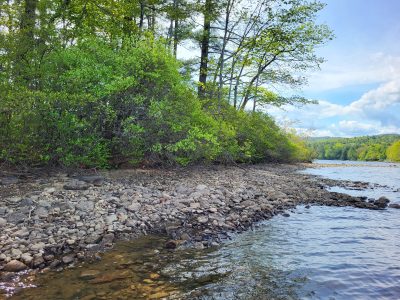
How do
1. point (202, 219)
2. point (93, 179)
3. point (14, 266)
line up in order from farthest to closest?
point (93, 179) < point (202, 219) < point (14, 266)

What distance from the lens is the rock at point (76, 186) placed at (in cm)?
856

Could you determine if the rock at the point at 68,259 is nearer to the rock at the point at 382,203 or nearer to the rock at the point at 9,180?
the rock at the point at 9,180

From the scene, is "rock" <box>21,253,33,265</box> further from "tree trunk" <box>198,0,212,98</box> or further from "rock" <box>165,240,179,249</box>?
"tree trunk" <box>198,0,212,98</box>

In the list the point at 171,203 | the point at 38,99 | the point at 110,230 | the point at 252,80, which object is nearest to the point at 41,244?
the point at 110,230

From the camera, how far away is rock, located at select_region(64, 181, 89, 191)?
28.1 feet

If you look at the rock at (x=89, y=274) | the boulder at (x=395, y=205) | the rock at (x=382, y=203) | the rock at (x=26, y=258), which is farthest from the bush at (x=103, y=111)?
the boulder at (x=395, y=205)

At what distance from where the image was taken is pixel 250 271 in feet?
18.3

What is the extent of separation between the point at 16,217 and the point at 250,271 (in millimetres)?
4683

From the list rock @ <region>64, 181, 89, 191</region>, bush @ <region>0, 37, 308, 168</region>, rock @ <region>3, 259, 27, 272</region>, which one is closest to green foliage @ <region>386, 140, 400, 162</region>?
bush @ <region>0, 37, 308, 168</region>

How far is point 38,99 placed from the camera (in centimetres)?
884

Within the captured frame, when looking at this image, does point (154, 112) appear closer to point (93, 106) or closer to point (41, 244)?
point (93, 106)

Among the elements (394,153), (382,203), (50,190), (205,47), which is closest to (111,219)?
(50,190)

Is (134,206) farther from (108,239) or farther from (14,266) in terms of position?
(14,266)

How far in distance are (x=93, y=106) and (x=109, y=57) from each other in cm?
212
